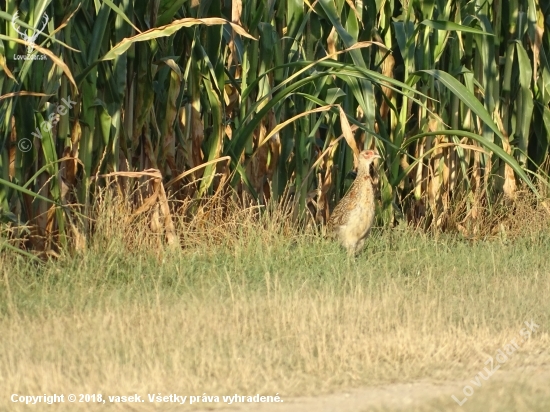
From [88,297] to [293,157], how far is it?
9.27 feet

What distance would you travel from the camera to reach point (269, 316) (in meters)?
6.09

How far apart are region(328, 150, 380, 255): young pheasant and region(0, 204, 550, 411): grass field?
0.19 metres

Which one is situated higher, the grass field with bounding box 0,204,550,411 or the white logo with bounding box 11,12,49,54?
the white logo with bounding box 11,12,49,54

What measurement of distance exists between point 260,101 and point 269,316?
7.86 feet

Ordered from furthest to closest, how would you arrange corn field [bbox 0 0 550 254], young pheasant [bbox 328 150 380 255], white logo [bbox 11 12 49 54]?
young pheasant [bbox 328 150 380 255] → corn field [bbox 0 0 550 254] → white logo [bbox 11 12 49 54]

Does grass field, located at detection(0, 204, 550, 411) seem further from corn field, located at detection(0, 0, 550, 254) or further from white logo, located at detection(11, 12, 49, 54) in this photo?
white logo, located at detection(11, 12, 49, 54)

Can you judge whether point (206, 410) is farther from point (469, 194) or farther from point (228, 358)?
point (469, 194)

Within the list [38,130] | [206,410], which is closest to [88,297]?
[38,130]

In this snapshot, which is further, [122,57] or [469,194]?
[469,194]

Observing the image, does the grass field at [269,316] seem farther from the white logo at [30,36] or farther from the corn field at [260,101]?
the white logo at [30,36]

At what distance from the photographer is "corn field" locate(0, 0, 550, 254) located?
24.4ft

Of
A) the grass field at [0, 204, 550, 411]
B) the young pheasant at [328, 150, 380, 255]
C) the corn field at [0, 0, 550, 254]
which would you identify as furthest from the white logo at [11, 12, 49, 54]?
the young pheasant at [328, 150, 380, 255]

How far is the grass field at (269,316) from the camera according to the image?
5012 mm

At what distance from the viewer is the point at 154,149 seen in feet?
27.8
